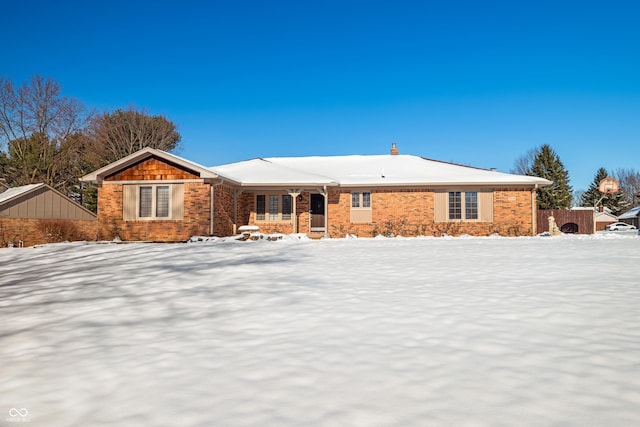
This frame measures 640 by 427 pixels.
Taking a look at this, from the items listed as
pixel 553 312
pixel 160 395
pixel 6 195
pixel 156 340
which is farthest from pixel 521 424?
pixel 6 195

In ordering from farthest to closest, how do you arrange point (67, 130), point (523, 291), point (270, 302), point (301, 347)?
point (67, 130), point (523, 291), point (270, 302), point (301, 347)

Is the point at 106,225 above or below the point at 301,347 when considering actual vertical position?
above

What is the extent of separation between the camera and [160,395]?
2.80 metres

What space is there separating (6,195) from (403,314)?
21.8m

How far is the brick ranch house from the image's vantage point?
16797 millimetres

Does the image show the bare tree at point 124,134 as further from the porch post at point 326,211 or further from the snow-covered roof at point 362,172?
the porch post at point 326,211

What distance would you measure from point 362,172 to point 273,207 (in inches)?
191

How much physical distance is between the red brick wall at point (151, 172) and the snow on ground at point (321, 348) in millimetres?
10012

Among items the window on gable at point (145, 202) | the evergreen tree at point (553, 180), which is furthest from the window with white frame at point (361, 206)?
the evergreen tree at point (553, 180)

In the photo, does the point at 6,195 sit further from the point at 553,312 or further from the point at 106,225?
the point at 553,312

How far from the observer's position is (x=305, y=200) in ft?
65.4

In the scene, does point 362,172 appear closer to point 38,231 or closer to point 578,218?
point 578,218

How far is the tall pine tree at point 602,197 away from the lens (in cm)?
5250

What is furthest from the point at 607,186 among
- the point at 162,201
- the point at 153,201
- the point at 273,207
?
the point at 153,201
